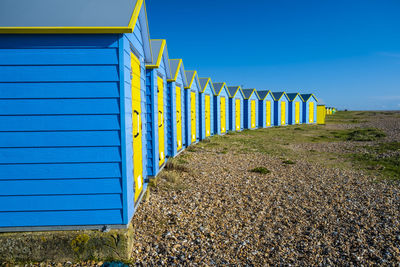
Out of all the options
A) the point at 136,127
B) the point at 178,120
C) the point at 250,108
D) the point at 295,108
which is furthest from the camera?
the point at 295,108

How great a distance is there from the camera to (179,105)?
11898 mm

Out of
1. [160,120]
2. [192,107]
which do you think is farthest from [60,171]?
[192,107]

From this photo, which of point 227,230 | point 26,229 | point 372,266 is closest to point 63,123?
point 26,229

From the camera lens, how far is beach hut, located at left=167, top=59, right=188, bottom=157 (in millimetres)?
10422

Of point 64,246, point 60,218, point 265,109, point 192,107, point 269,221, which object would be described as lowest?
point 269,221

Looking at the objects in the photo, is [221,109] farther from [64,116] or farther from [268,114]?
[64,116]

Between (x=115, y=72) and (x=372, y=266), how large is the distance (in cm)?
431

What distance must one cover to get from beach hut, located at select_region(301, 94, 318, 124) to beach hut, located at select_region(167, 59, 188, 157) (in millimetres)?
26497

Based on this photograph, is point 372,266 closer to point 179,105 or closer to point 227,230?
point 227,230

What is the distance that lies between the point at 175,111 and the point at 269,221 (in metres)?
6.29

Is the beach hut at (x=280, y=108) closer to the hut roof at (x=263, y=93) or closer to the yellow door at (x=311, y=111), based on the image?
the hut roof at (x=263, y=93)

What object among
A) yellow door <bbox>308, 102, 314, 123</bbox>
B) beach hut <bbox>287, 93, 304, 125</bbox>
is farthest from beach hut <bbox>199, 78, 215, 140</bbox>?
yellow door <bbox>308, 102, 314, 123</bbox>

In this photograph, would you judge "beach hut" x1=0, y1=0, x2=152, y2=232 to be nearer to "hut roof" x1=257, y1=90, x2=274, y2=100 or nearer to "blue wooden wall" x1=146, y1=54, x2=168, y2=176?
"blue wooden wall" x1=146, y1=54, x2=168, y2=176

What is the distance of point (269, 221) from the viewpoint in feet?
17.8
